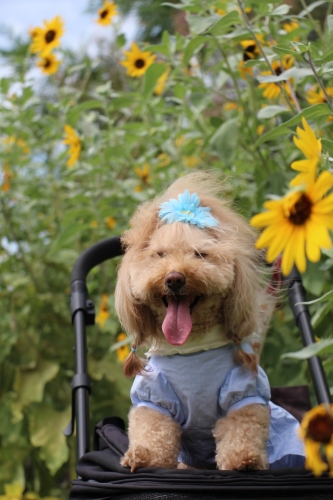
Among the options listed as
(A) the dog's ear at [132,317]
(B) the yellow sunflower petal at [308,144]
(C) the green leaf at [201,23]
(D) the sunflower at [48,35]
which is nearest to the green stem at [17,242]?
(D) the sunflower at [48,35]

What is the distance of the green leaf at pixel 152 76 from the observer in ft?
6.61

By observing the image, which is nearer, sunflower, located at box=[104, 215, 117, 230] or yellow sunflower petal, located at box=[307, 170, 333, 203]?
yellow sunflower petal, located at box=[307, 170, 333, 203]

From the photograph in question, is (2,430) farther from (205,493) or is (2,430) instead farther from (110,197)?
(205,493)

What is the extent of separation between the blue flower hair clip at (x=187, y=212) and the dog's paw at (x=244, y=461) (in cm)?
42

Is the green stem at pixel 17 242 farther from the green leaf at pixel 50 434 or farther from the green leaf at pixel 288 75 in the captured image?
the green leaf at pixel 288 75

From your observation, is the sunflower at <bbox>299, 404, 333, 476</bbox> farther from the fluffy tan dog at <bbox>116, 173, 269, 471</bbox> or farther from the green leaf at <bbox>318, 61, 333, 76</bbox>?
the green leaf at <bbox>318, 61, 333, 76</bbox>

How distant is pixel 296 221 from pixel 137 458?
616 millimetres

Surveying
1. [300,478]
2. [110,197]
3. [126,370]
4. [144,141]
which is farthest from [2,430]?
[300,478]

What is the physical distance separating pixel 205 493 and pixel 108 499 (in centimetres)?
17

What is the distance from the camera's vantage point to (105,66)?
541cm

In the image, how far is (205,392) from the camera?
4.21 ft

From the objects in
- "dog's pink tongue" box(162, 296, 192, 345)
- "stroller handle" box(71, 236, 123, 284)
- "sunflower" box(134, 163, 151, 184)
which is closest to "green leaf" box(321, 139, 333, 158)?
"dog's pink tongue" box(162, 296, 192, 345)

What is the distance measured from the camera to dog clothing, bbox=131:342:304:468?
1.28 metres

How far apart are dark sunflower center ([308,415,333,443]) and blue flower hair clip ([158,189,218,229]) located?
53cm
